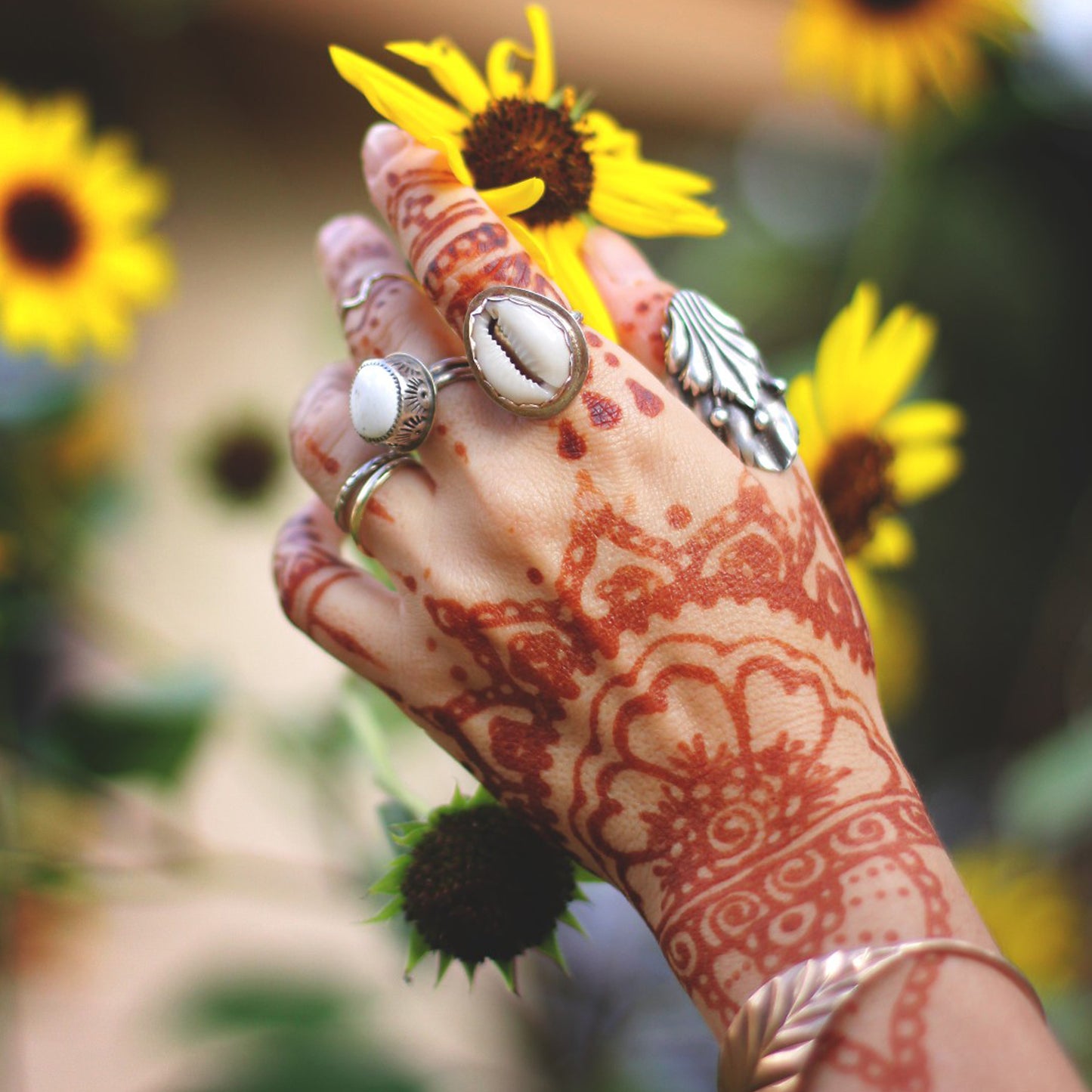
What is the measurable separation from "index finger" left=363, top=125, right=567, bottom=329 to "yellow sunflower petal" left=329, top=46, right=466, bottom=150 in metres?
0.02

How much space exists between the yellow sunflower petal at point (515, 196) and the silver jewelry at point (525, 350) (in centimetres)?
4

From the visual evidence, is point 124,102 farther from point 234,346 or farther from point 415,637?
point 415,637

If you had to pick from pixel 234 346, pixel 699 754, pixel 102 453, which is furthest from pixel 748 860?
pixel 234 346

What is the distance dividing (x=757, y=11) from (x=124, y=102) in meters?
1.01

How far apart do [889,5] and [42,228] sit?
27.5 inches

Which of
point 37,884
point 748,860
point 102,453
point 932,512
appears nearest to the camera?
point 748,860

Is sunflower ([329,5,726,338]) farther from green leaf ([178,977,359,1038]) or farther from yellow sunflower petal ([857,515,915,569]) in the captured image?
green leaf ([178,977,359,1038])

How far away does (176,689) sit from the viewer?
27.7 inches

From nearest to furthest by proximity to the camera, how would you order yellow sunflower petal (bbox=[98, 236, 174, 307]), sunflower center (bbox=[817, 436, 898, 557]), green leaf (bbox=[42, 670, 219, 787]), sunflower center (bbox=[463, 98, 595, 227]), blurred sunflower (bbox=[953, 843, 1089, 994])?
sunflower center (bbox=[463, 98, 595, 227]) → sunflower center (bbox=[817, 436, 898, 557]) → green leaf (bbox=[42, 670, 219, 787]) → yellow sunflower petal (bbox=[98, 236, 174, 307]) → blurred sunflower (bbox=[953, 843, 1089, 994])

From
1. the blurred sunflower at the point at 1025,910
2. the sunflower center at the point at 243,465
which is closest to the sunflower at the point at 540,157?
the sunflower center at the point at 243,465

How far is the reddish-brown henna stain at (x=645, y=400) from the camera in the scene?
358 millimetres

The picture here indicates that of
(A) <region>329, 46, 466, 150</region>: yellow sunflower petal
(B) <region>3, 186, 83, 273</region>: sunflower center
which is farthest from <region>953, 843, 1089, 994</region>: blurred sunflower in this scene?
(B) <region>3, 186, 83, 273</region>: sunflower center

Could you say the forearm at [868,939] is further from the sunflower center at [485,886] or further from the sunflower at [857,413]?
the sunflower at [857,413]

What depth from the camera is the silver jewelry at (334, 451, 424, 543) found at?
1.24 feet
